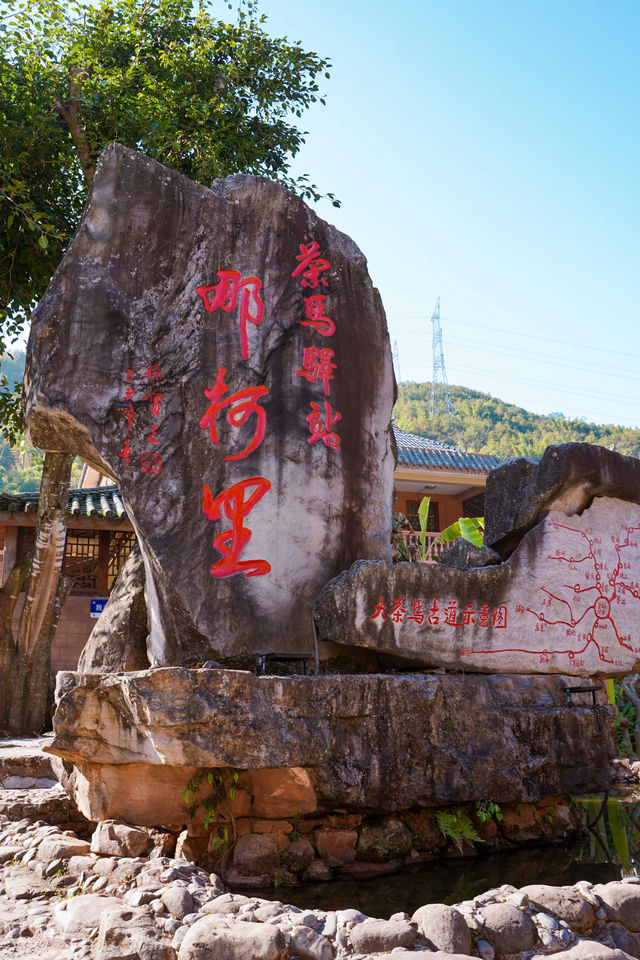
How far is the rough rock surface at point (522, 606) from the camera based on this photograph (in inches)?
211

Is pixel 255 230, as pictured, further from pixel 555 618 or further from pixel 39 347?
pixel 555 618

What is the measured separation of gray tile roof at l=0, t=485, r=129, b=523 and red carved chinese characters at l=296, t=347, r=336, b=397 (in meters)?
6.09

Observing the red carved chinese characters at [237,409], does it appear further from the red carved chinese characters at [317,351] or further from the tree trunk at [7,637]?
the tree trunk at [7,637]

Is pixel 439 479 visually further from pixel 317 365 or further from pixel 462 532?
pixel 317 365

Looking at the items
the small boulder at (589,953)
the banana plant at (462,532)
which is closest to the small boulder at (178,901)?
the small boulder at (589,953)

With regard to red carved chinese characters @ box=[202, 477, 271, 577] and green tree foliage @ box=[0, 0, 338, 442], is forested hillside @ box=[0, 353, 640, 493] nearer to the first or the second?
green tree foliage @ box=[0, 0, 338, 442]

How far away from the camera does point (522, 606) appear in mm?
5668

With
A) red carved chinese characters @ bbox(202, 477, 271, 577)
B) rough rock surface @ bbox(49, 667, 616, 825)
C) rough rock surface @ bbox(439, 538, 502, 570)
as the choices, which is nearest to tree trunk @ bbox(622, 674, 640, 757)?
rough rock surface @ bbox(49, 667, 616, 825)

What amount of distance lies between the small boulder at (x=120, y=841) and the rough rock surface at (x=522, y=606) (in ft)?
5.68

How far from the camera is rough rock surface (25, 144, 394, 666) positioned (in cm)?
536

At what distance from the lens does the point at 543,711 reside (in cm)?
552

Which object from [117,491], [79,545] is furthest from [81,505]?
[117,491]

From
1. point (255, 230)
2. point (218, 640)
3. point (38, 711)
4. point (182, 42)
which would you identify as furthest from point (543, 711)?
point (182, 42)

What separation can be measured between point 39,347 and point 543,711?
4383 millimetres
